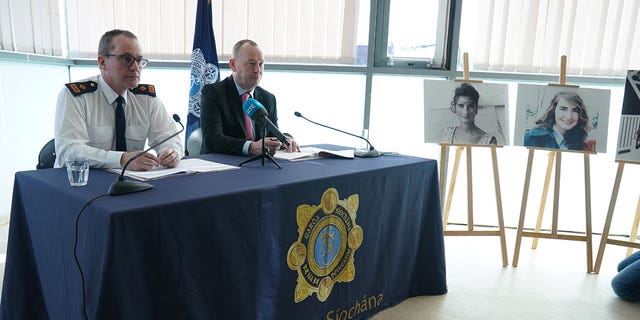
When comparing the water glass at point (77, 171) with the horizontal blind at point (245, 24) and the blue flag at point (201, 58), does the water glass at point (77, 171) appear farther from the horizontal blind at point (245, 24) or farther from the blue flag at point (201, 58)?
the horizontal blind at point (245, 24)

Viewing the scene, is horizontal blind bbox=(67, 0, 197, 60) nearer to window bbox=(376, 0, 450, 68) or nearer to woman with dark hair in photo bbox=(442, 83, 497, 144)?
window bbox=(376, 0, 450, 68)

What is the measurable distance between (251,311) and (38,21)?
10.6ft

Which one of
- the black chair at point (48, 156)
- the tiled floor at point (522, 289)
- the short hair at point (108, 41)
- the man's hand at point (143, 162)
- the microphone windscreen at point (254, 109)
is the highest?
the short hair at point (108, 41)

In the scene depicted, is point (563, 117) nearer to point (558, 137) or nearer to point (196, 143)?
point (558, 137)

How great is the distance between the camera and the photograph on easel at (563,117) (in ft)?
9.57

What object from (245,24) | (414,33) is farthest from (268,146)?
(414,33)

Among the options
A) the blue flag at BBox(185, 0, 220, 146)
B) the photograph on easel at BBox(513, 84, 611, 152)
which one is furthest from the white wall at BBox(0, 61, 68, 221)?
the photograph on easel at BBox(513, 84, 611, 152)

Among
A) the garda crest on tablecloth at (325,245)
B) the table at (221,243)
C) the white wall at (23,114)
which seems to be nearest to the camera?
the table at (221,243)

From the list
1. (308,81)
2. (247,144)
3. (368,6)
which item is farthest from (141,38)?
(247,144)

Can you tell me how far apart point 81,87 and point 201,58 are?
1.62m

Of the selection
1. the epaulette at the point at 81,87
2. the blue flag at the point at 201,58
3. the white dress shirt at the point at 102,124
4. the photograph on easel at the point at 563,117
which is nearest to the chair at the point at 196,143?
the white dress shirt at the point at 102,124

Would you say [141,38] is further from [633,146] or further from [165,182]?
[633,146]

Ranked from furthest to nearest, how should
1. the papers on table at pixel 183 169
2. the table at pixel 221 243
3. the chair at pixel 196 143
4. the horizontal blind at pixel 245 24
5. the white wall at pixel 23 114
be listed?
the horizontal blind at pixel 245 24
the white wall at pixel 23 114
the chair at pixel 196 143
the papers on table at pixel 183 169
the table at pixel 221 243

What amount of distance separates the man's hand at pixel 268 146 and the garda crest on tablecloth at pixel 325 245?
1.40ft
